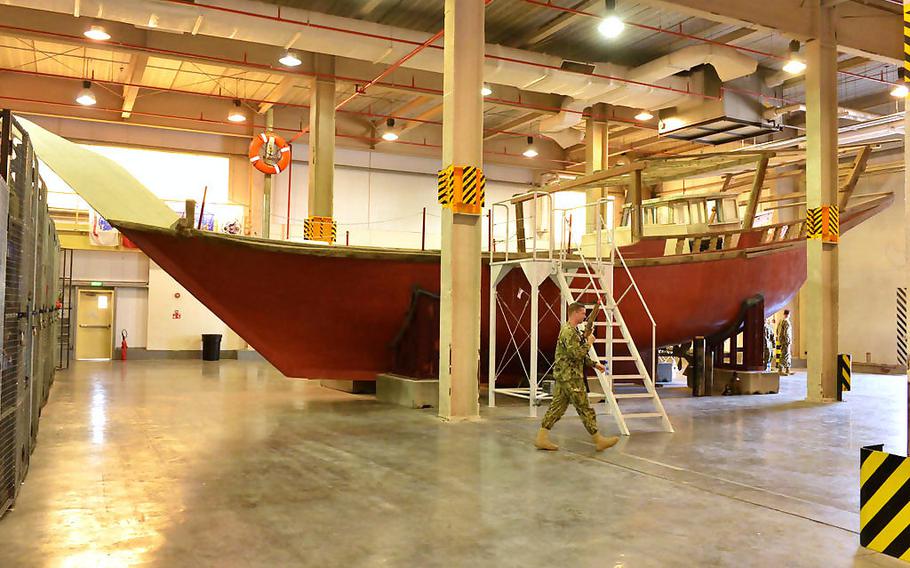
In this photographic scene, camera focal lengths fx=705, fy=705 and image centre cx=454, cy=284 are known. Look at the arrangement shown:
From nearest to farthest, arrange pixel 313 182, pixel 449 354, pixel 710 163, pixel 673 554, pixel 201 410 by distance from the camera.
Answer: pixel 673 554
pixel 449 354
pixel 201 410
pixel 710 163
pixel 313 182

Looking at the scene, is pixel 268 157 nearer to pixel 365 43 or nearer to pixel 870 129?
pixel 365 43

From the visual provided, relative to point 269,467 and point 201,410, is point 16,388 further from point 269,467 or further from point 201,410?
point 201,410

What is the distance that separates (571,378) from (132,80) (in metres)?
16.0

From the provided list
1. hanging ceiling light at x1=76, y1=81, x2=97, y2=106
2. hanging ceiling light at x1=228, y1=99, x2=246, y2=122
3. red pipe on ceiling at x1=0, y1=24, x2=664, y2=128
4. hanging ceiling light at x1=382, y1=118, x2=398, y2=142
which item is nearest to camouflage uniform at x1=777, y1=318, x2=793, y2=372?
red pipe on ceiling at x1=0, y1=24, x2=664, y2=128

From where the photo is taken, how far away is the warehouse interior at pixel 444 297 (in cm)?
518

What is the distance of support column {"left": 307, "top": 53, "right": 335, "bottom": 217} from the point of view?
17.3m

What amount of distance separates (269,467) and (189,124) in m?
18.4

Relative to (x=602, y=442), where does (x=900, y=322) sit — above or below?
above

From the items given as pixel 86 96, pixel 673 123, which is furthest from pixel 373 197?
pixel 673 123

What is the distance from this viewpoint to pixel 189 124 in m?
A: 22.6

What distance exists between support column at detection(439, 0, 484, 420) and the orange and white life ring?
10.3m

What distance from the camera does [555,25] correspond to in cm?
1572

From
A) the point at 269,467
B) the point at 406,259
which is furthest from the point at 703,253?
the point at 269,467

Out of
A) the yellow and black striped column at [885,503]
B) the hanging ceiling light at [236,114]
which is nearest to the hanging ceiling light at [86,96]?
the hanging ceiling light at [236,114]
